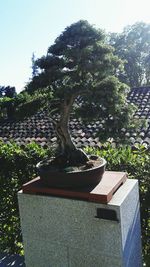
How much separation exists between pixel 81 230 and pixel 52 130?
7.73 metres

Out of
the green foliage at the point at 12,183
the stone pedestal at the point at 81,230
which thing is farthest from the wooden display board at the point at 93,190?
the green foliage at the point at 12,183

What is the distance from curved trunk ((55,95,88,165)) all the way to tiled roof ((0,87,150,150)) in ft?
15.8

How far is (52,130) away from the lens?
33.6 feet

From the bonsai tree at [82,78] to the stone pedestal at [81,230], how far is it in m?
0.56

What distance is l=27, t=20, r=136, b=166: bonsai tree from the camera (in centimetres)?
282

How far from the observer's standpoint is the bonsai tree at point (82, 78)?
2.82m

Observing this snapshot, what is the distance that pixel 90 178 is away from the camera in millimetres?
2678

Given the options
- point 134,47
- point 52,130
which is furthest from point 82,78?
point 134,47

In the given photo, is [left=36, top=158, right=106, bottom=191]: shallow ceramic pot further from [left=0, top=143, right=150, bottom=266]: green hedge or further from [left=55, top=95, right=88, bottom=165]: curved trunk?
[left=0, top=143, right=150, bottom=266]: green hedge

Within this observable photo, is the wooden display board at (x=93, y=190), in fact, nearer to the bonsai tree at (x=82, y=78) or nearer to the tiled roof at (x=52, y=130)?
the bonsai tree at (x=82, y=78)

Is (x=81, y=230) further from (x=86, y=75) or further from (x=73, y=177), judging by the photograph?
(x=86, y=75)

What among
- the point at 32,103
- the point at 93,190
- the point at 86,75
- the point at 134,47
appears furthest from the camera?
the point at 134,47

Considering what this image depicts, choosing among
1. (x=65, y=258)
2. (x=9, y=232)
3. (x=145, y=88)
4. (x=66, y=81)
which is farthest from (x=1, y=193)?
(x=145, y=88)

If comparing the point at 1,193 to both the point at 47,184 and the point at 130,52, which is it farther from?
the point at 130,52
